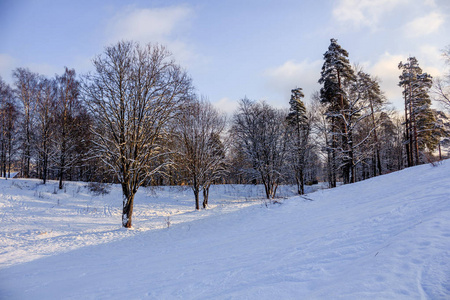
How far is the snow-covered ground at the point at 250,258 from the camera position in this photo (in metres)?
2.97

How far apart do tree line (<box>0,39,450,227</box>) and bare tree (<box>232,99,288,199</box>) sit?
0.12 metres

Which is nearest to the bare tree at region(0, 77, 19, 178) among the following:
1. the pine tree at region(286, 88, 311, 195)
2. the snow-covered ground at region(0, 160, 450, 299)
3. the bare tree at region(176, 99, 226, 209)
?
the snow-covered ground at region(0, 160, 450, 299)

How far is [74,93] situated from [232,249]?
25595mm

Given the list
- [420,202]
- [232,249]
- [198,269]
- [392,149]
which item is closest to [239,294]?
[198,269]

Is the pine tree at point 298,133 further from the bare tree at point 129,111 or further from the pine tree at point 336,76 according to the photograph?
the bare tree at point 129,111

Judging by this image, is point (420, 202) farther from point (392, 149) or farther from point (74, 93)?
point (392, 149)

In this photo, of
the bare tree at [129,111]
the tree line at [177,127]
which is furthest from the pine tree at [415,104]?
the bare tree at [129,111]

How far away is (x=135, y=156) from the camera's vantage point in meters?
12.9

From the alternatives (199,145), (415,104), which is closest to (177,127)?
(199,145)

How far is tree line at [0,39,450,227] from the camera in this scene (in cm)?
1264

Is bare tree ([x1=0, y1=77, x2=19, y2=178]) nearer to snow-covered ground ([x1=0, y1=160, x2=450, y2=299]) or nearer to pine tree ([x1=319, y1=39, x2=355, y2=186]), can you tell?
snow-covered ground ([x1=0, y1=160, x2=450, y2=299])

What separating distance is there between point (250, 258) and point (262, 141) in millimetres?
20597

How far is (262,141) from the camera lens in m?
25.2

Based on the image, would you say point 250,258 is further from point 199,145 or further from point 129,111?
point 199,145
